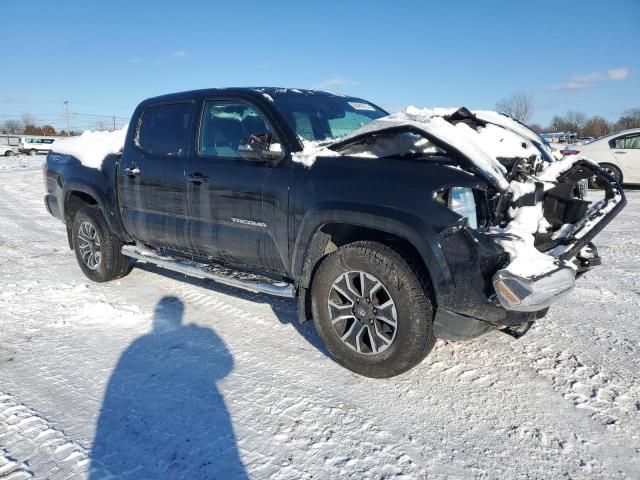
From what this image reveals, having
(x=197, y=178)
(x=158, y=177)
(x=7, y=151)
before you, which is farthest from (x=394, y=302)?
(x=7, y=151)

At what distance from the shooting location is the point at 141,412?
110 inches

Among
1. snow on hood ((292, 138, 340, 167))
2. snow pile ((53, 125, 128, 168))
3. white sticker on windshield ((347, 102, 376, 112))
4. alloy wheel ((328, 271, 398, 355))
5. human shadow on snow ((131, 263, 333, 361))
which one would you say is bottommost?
human shadow on snow ((131, 263, 333, 361))

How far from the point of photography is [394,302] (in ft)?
9.68

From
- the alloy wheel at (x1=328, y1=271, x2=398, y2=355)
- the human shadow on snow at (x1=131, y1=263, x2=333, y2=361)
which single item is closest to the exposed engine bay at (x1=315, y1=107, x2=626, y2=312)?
the alloy wheel at (x1=328, y1=271, x2=398, y2=355)

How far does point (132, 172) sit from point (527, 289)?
377 cm

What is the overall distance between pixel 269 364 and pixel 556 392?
1857mm

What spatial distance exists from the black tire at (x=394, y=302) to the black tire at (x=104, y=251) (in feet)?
9.61

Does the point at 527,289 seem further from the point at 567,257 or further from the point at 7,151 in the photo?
the point at 7,151

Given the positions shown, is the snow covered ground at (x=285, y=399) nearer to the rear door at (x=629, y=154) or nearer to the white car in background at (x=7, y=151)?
the rear door at (x=629, y=154)

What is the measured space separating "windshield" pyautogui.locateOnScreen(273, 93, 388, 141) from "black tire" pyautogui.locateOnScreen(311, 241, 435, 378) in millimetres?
1072

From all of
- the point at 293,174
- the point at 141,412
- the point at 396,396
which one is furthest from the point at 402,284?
the point at 141,412

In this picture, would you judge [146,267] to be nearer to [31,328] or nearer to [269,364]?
[31,328]

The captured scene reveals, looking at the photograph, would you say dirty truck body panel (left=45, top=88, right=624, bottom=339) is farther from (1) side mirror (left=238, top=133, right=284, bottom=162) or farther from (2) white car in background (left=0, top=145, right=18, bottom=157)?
(2) white car in background (left=0, top=145, right=18, bottom=157)

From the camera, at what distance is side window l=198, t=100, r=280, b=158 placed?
12.6ft
